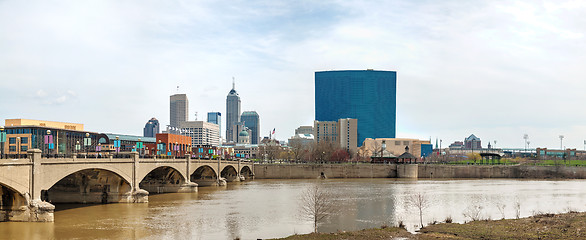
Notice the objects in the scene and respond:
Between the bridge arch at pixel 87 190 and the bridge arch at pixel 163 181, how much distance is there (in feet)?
69.8

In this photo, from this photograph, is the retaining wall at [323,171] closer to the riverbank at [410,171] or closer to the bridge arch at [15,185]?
the riverbank at [410,171]

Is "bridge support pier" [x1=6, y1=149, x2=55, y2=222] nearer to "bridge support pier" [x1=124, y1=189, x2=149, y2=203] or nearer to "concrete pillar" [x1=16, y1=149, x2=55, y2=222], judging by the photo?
"concrete pillar" [x1=16, y1=149, x2=55, y2=222]

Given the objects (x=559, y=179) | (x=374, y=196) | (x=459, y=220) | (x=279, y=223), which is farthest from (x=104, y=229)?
(x=559, y=179)

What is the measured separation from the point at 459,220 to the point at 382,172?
339ft

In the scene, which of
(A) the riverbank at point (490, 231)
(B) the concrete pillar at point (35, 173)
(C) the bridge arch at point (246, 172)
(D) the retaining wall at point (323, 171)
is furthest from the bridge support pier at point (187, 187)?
(D) the retaining wall at point (323, 171)

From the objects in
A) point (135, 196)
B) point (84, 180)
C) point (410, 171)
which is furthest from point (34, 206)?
point (410, 171)

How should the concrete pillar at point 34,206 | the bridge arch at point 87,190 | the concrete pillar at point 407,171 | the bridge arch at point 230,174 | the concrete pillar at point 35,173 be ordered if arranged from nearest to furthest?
the concrete pillar at point 34,206 < the concrete pillar at point 35,173 < the bridge arch at point 87,190 < the bridge arch at point 230,174 < the concrete pillar at point 407,171

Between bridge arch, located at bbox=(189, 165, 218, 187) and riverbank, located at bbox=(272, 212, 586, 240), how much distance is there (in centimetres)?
7175

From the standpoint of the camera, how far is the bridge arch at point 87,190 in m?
70.0

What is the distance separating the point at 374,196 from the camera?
8619 centimetres

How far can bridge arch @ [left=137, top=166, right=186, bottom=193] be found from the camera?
92750mm

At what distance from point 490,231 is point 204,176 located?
79.7 meters

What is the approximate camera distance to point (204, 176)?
11419 centimetres

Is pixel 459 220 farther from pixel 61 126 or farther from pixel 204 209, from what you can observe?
pixel 61 126
